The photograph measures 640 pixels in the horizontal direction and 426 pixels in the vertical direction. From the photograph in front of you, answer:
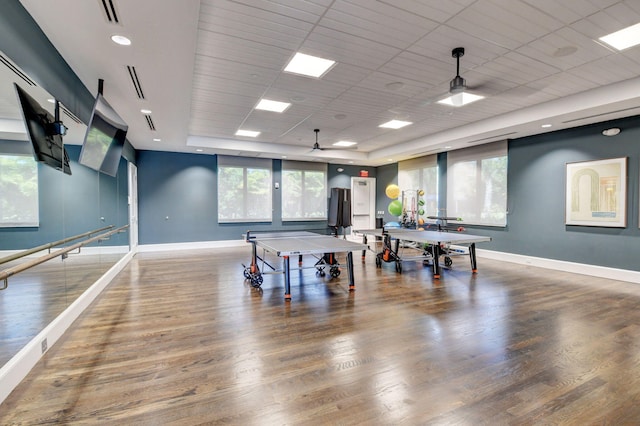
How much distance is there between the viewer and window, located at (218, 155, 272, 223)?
947 cm

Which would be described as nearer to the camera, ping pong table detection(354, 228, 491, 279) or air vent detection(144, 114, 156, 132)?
air vent detection(144, 114, 156, 132)

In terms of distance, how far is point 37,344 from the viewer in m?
2.56

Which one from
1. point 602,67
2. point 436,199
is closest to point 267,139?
point 436,199

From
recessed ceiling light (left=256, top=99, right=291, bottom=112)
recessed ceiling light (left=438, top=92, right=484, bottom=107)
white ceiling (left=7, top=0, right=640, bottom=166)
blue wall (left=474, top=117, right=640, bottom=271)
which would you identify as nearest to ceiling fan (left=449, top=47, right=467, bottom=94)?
white ceiling (left=7, top=0, right=640, bottom=166)

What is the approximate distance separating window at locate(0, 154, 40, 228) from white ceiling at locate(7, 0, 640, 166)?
1.20 meters

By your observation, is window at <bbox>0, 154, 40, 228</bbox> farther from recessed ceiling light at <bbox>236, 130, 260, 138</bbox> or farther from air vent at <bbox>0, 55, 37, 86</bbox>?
recessed ceiling light at <bbox>236, 130, 260, 138</bbox>

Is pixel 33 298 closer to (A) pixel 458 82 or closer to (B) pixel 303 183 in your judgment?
(A) pixel 458 82

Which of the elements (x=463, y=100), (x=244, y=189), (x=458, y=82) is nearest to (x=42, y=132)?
(x=458, y=82)

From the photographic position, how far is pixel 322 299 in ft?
14.1

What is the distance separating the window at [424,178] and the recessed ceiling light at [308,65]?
6050 millimetres

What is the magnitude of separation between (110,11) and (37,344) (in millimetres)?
2791

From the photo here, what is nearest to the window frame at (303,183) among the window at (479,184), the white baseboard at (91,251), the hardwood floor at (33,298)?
the window at (479,184)

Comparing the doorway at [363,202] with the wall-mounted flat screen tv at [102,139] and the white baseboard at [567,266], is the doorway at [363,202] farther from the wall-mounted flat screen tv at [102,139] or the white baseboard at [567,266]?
the wall-mounted flat screen tv at [102,139]

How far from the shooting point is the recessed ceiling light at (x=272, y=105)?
17.3 ft
